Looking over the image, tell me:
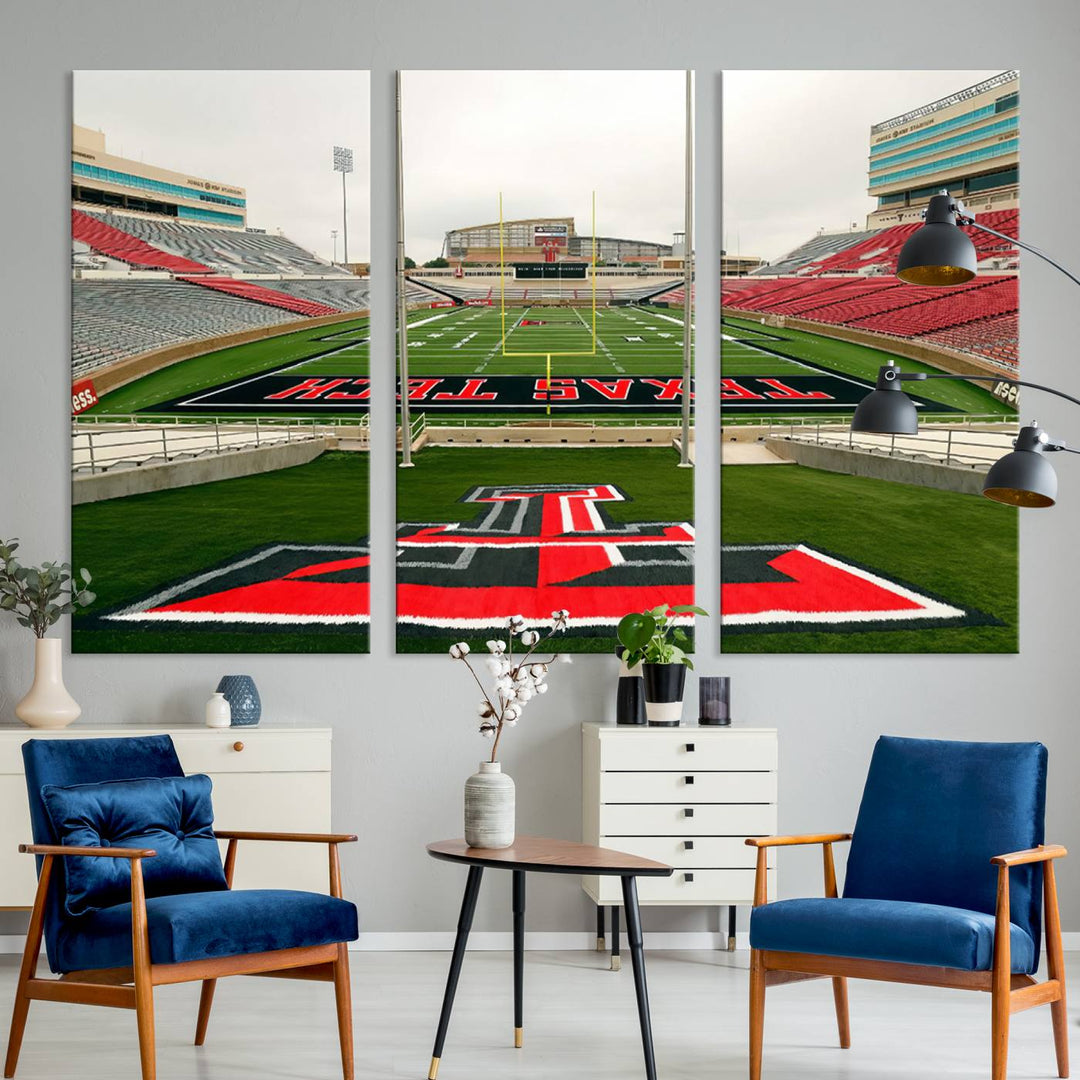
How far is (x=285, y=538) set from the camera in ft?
17.1

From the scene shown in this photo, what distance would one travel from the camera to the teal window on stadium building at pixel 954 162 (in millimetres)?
5266

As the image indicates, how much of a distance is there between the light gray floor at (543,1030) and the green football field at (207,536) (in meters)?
1.27

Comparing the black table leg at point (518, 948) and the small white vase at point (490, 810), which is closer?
the small white vase at point (490, 810)

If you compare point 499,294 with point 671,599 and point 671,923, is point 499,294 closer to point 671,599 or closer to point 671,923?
point 671,599

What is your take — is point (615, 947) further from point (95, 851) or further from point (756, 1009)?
point (95, 851)

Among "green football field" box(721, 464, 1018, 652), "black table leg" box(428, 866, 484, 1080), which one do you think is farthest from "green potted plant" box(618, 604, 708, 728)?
Result: "black table leg" box(428, 866, 484, 1080)

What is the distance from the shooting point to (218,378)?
5.35 metres

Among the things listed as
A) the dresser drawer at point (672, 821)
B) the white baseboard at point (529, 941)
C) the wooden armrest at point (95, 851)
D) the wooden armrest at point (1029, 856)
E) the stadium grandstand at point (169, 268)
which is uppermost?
the stadium grandstand at point (169, 268)

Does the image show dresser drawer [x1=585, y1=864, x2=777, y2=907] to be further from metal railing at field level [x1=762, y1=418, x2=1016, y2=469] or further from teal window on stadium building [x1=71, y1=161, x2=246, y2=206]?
teal window on stadium building [x1=71, y1=161, x2=246, y2=206]

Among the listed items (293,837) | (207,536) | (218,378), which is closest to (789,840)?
(293,837)

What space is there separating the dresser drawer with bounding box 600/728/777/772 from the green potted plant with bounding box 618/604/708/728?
137 millimetres

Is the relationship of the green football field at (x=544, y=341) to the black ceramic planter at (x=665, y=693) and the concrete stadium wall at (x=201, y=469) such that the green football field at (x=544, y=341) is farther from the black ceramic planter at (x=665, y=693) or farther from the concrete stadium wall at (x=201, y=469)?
the black ceramic planter at (x=665, y=693)

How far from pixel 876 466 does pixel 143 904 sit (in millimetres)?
3374

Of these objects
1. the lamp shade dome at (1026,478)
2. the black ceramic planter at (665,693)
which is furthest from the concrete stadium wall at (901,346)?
the lamp shade dome at (1026,478)
